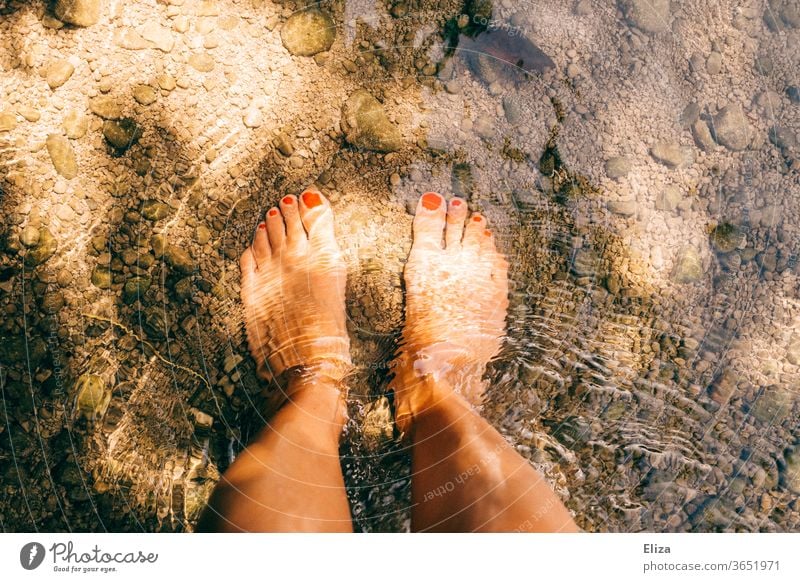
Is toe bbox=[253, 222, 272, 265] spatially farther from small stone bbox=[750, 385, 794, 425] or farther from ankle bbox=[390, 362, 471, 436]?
small stone bbox=[750, 385, 794, 425]

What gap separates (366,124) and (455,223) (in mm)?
364

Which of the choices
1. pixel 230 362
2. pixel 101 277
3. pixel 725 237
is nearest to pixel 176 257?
pixel 101 277

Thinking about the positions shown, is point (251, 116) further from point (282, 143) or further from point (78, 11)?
point (78, 11)

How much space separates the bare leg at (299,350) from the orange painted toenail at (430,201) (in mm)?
267

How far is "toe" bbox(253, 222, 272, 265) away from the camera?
4.95 ft

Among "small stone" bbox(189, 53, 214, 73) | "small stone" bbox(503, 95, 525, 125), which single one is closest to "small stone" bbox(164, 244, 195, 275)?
"small stone" bbox(189, 53, 214, 73)

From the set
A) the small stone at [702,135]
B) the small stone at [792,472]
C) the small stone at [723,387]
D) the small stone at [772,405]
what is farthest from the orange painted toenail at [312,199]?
the small stone at [792,472]

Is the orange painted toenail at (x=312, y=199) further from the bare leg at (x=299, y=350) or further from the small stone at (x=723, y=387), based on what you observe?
the small stone at (x=723, y=387)

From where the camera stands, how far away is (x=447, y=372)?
155cm

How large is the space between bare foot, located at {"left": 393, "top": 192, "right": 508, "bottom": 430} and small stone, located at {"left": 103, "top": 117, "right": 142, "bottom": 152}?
30.6 inches

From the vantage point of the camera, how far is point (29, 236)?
1424mm
